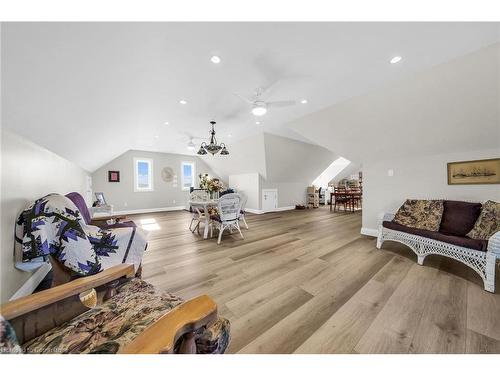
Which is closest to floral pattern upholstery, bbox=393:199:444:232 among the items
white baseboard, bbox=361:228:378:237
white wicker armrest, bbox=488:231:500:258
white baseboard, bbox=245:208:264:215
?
white wicker armrest, bbox=488:231:500:258

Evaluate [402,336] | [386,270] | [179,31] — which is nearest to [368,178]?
[386,270]

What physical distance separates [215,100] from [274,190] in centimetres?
466

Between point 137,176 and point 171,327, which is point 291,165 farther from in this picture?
point 171,327

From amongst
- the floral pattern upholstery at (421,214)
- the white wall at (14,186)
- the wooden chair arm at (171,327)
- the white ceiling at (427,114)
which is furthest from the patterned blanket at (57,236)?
the floral pattern upholstery at (421,214)

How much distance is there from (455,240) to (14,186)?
4.52m

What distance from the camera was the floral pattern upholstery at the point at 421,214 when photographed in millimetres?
2607

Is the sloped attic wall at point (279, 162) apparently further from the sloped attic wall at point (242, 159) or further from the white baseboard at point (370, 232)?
the white baseboard at point (370, 232)

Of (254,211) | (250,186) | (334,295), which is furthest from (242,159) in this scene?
(334,295)

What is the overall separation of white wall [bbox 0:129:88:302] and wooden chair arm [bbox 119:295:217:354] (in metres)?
1.69

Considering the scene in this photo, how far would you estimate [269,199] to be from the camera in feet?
22.7

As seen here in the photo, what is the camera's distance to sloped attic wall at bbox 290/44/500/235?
2076mm

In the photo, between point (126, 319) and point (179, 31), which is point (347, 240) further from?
point (179, 31)

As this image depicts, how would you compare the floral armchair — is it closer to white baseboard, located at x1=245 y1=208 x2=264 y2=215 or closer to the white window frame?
white baseboard, located at x1=245 y1=208 x2=264 y2=215

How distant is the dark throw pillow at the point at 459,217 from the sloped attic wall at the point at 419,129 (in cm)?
33
